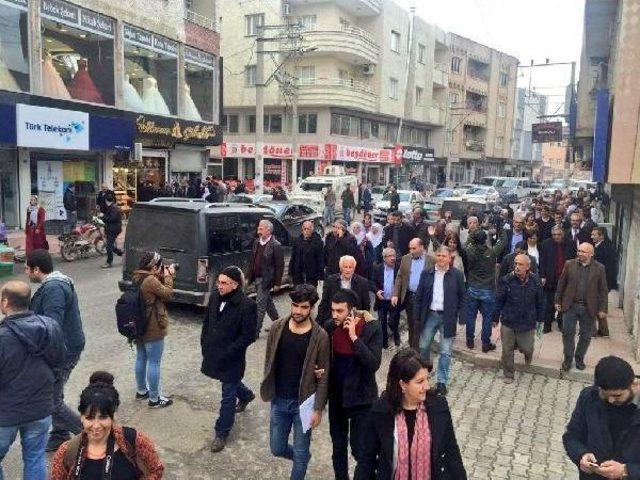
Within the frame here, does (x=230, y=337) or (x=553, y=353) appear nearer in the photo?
(x=230, y=337)

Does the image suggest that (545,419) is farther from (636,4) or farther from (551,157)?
(551,157)

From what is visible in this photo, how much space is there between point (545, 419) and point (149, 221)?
667 cm

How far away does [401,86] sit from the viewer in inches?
1874

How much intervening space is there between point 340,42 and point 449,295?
34883 mm

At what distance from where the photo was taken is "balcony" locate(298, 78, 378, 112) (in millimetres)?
39406

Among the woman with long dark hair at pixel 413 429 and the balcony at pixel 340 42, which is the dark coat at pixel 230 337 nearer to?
the woman with long dark hair at pixel 413 429

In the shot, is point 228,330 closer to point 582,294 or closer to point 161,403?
point 161,403

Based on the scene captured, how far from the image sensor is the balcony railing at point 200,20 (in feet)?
85.6

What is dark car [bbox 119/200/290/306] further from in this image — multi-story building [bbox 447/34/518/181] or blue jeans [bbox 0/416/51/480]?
multi-story building [bbox 447/34/518/181]

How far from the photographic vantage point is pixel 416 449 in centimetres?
311

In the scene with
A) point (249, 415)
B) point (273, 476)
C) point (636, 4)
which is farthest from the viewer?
point (636, 4)

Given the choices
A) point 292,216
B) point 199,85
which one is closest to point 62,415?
point 292,216

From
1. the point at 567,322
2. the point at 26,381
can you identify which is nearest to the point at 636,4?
the point at 567,322

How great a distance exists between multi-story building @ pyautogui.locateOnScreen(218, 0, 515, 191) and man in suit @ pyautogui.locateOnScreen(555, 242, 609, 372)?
99.1ft
